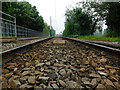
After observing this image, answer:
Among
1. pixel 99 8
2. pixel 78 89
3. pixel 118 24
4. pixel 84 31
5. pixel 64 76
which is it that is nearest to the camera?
pixel 78 89

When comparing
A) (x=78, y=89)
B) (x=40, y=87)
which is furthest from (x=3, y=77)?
(x=78, y=89)

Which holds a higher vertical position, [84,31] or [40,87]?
[84,31]

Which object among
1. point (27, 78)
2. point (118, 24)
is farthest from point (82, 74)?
point (118, 24)

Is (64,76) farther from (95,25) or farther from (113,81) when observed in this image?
(95,25)

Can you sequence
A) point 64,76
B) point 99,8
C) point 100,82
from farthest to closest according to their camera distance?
point 99,8 < point 64,76 < point 100,82

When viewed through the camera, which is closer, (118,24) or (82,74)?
(82,74)

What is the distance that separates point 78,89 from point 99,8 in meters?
19.6

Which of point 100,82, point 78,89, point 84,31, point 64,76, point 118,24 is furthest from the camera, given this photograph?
point 84,31

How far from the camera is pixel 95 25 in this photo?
23.2m

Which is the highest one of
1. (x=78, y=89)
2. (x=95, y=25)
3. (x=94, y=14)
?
(x=94, y=14)

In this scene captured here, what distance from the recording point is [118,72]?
1109 mm

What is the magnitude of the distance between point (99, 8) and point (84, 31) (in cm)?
704

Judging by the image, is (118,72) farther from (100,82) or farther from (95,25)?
(95,25)

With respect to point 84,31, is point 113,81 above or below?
below
